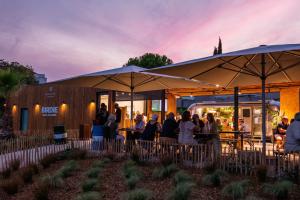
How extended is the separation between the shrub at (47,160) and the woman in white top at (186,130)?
3.22 meters

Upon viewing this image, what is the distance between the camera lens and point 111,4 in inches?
538

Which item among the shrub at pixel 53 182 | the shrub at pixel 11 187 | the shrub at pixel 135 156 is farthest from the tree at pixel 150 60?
the shrub at pixel 53 182

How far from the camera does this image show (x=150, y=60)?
28.9 meters

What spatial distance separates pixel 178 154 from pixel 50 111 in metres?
16.5

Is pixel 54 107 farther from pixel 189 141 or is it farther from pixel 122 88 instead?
pixel 189 141

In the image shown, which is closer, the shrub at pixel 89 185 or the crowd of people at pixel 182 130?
the shrub at pixel 89 185

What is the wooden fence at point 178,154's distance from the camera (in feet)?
16.8

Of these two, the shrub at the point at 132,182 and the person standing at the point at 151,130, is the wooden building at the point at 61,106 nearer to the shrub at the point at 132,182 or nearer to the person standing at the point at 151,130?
the person standing at the point at 151,130

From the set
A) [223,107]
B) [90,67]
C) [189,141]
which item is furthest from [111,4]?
[90,67]

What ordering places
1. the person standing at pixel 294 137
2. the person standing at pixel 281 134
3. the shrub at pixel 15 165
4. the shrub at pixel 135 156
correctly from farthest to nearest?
the person standing at pixel 281 134 < the shrub at pixel 15 165 < the shrub at pixel 135 156 < the person standing at pixel 294 137

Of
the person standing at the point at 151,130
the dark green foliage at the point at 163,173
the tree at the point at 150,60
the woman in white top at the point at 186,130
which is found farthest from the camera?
the tree at the point at 150,60

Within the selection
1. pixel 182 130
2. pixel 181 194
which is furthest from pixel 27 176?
pixel 181 194

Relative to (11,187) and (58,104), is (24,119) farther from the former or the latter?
(11,187)

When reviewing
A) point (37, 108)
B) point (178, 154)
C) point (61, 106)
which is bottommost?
point (178, 154)
